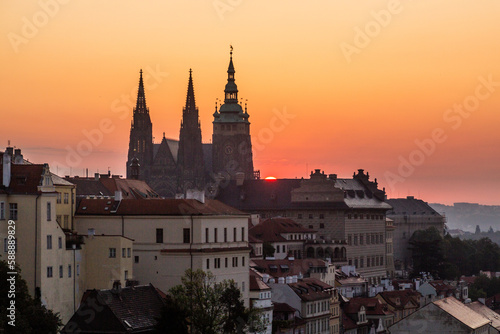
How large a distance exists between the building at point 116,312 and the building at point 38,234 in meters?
1.67

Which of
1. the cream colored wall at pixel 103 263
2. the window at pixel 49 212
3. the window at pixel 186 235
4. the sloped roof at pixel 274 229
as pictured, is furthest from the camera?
the sloped roof at pixel 274 229

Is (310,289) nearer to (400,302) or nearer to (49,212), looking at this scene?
(400,302)

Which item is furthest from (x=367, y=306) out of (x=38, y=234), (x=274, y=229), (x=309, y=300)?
(x=38, y=234)

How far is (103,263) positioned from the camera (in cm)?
9344

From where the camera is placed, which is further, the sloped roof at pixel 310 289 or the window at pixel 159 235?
the sloped roof at pixel 310 289

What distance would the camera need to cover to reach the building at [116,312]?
84500mm

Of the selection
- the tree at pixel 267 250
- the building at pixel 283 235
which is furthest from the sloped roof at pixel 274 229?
the tree at pixel 267 250

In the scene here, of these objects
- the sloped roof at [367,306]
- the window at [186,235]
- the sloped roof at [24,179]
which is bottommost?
the sloped roof at [367,306]

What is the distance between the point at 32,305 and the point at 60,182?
70.8 ft

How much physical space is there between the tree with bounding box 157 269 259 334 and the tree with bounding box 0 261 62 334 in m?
6.86

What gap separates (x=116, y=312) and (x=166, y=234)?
50.3 feet

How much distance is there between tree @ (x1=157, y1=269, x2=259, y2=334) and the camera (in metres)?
84.4

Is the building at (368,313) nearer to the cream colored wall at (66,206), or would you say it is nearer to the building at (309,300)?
the building at (309,300)

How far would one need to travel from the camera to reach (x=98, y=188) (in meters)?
134
